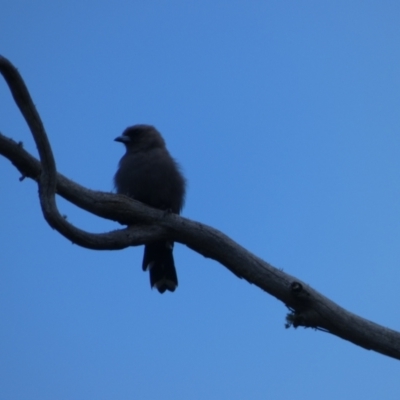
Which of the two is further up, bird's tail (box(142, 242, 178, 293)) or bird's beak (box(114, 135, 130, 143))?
bird's beak (box(114, 135, 130, 143))

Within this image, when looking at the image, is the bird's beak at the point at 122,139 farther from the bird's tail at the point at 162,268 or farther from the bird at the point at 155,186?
the bird's tail at the point at 162,268

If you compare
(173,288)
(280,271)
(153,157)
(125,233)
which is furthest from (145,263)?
(280,271)

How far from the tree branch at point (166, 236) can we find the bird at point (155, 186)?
40.9 inches

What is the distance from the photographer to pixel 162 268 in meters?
6.92

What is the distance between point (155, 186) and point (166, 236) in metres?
1.63

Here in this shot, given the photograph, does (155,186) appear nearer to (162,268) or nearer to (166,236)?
(162,268)

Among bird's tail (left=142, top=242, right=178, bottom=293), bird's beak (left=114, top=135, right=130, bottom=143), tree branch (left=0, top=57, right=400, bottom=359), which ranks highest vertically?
bird's beak (left=114, top=135, right=130, bottom=143)

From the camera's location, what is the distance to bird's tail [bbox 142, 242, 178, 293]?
6.92m

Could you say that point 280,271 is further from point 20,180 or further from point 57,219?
point 20,180

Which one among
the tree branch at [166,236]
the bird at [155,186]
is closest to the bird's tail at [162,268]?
the bird at [155,186]

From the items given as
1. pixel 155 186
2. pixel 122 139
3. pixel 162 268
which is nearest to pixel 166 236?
pixel 162 268

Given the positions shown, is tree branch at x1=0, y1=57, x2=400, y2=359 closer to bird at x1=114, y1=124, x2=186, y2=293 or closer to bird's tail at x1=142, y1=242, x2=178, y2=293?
bird at x1=114, y1=124, x2=186, y2=293

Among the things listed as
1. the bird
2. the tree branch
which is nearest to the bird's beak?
the bird

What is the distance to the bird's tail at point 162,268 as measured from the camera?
692 centimetres
